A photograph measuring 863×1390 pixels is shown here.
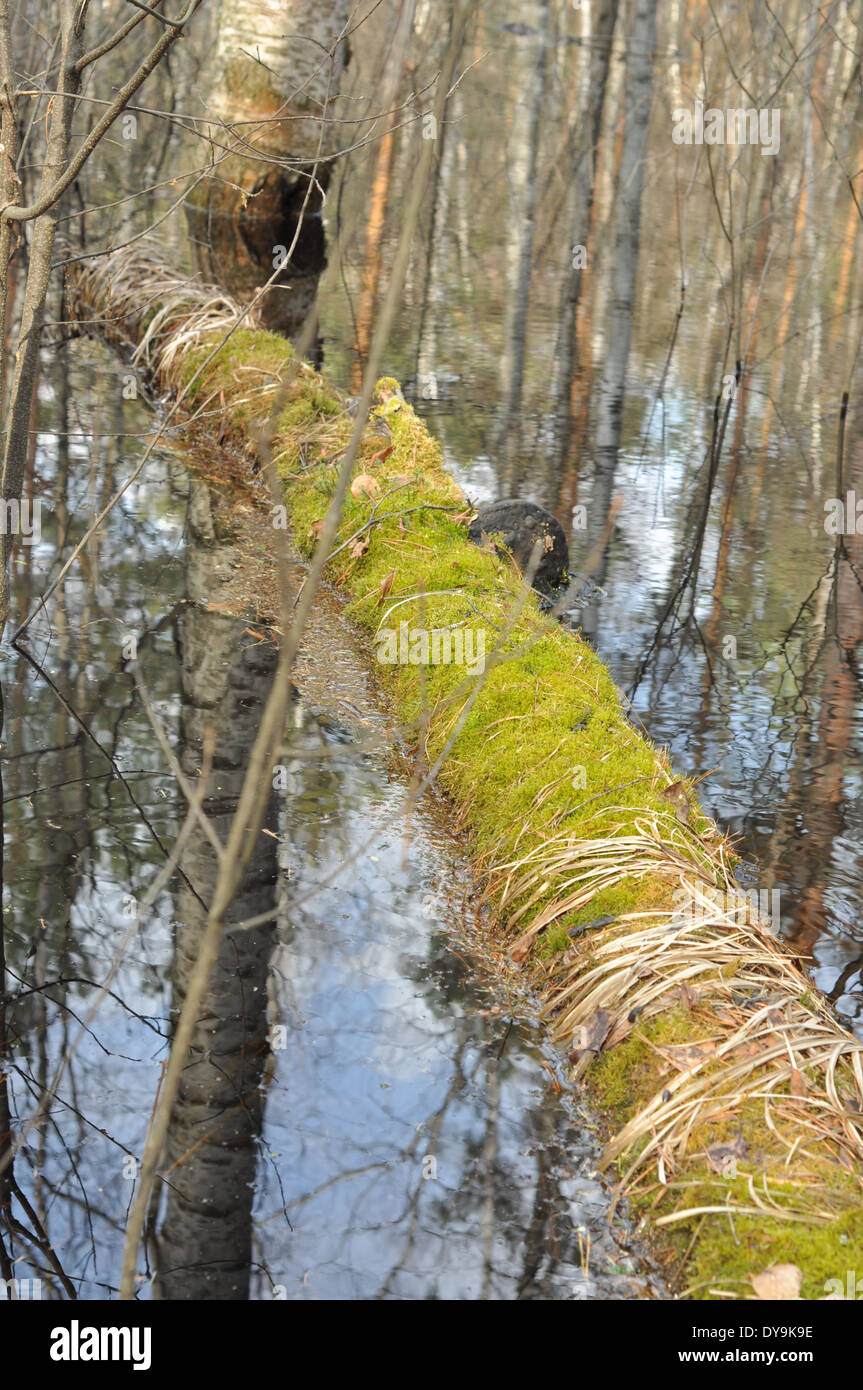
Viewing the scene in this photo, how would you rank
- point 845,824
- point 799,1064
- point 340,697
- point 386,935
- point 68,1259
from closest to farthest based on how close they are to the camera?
1. point 68,1259
2. point 799,1064
3. point 386,935
4. point 845,824
5. point 340,697

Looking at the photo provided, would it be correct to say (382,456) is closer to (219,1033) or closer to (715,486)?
(715,486)

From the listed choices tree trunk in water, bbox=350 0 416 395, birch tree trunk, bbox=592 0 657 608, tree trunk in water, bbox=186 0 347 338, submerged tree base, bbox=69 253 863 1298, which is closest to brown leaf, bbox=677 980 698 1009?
submerged tree base, bbox=69 253 863 1298

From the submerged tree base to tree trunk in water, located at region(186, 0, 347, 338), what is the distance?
3445 mm

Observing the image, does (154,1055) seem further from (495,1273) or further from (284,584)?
(284,584)

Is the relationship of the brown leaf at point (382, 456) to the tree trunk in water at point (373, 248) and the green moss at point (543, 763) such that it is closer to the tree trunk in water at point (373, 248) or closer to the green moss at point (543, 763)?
the green moss at point (543, 763)

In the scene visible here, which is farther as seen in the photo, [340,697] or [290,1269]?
[340,697]

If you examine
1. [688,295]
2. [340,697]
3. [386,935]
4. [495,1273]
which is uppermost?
[688,295]

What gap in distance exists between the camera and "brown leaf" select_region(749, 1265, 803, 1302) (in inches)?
86.7

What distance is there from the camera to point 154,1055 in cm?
282

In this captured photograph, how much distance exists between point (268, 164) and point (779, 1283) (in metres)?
7.27

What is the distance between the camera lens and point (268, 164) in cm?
770

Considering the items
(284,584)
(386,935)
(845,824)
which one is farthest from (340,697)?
(284,584)

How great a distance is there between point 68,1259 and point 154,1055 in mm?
583

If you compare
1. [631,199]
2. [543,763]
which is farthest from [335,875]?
[631,199]
